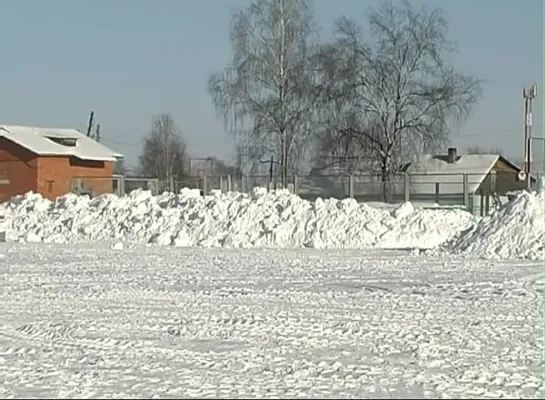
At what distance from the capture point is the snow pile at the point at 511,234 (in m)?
20.1

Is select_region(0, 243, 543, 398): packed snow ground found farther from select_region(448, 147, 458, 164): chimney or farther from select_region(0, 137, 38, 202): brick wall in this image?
select_region(448, 147, 458, 164): chimney

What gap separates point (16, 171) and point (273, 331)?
43.6 metres

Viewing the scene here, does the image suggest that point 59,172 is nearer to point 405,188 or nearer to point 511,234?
point 405,188

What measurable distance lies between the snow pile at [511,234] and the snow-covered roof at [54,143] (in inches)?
1328

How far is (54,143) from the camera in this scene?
5334 cm

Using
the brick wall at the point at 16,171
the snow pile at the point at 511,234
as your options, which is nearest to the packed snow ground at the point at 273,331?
the snow pile at the point at 511,234

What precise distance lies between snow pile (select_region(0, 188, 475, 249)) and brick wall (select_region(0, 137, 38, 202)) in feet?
67.9

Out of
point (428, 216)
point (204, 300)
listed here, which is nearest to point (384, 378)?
point (204, 300)

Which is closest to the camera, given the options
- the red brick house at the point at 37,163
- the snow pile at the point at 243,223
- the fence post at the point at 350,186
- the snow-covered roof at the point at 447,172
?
the snow pile at the point at 243,223

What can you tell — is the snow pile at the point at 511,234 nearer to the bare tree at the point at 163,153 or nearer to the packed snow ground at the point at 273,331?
the packed snow ground at the point at 273,331

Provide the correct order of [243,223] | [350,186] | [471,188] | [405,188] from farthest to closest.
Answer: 1. [471,188]
2. [350,186]
3. [405,188]
4. [243,223]

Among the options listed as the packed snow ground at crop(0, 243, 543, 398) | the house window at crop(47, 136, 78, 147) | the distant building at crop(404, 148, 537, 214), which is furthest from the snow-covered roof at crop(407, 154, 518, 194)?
the house window at crop(47, 136, 78, 147)

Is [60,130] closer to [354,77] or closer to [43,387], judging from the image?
[354,77]

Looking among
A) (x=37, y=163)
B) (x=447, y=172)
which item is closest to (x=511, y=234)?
(x=37, y=163)
